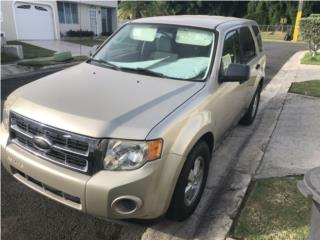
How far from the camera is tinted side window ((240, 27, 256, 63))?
15.2ft

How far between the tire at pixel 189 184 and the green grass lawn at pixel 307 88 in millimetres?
5565

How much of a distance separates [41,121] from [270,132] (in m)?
4.00

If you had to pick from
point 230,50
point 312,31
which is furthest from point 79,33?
point 230,50

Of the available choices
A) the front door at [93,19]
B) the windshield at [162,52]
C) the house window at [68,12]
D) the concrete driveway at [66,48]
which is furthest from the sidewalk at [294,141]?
the front door at [93,19]

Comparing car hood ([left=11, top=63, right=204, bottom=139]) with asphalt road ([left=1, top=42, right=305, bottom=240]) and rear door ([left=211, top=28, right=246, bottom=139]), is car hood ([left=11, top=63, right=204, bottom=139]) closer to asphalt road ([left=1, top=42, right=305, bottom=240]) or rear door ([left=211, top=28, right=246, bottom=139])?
rear door ([left=211, top=28, right=246, bottom=139])

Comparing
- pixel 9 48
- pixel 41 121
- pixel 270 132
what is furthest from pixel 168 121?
pixel 9 48

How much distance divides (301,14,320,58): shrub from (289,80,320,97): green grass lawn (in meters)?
5.93

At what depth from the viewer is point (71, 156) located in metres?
2.49

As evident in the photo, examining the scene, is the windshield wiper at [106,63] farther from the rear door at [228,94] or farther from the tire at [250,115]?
the tire at [250,115]

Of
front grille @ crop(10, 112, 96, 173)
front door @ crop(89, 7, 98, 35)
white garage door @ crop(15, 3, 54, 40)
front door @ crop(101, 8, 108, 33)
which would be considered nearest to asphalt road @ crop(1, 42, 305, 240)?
front grille @ crop(10, 112, 96, 173)

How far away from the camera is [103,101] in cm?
277

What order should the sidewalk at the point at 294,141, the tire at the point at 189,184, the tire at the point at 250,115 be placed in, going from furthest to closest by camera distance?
the tire at the point at 250,115
the sidewalk at the point at 294,141
the tire at the point at 189,184

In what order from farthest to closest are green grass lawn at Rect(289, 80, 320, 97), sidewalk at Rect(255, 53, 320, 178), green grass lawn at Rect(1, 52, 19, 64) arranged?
1. green grass lawn at Rect(1, 52, 19, 64)
2. green grass lawn at Rect(289, 80, 320, 97)
3. sidewalk at Rect(255, 53, 320, 178)

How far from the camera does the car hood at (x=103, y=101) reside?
2.45m
